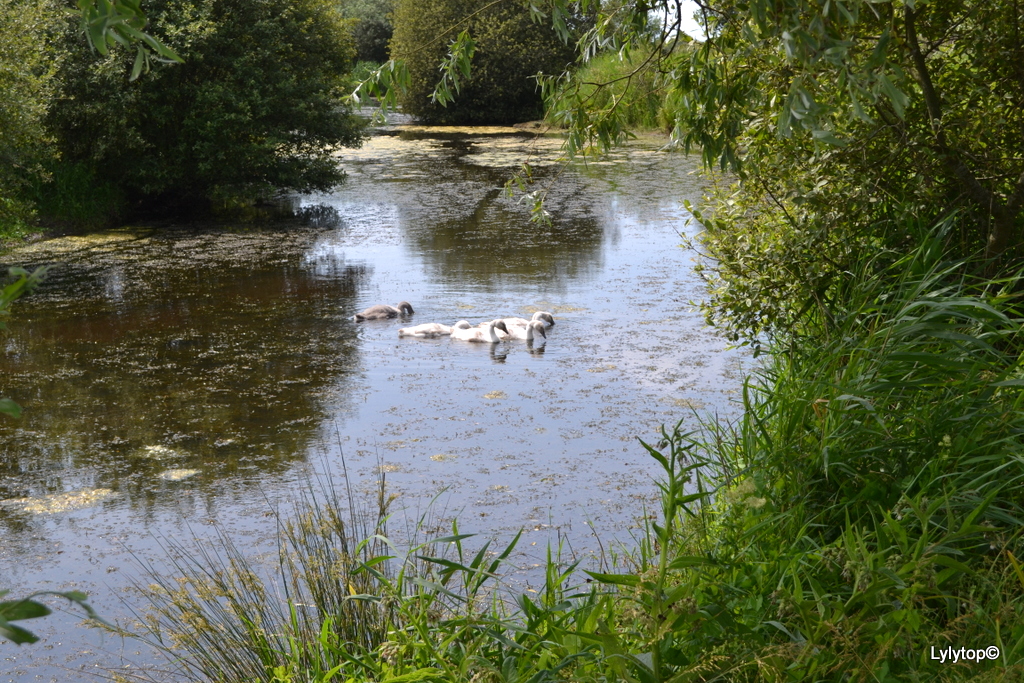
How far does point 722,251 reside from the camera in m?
5.03

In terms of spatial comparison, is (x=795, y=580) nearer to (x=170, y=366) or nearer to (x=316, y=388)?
(x=316, y=388)

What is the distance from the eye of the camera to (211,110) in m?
13.3

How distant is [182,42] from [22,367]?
6.72 m

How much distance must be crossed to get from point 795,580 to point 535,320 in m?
5.49

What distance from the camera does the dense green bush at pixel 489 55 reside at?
1054 inches

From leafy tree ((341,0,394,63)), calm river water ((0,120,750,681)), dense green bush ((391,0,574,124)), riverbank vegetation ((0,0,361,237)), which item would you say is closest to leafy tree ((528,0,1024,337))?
calm river water ((0,120,750,681))

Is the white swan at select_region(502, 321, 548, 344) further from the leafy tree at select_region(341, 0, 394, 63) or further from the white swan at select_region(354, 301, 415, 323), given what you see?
the leafy tree at select_region(341, 0, 394, 63)

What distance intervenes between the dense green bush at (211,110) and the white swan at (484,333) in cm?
675

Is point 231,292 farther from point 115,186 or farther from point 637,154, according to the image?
point 637,154

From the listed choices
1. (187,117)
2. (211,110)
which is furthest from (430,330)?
(187,117)

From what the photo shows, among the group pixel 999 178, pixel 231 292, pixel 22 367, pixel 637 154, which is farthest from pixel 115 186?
pixel 999 178

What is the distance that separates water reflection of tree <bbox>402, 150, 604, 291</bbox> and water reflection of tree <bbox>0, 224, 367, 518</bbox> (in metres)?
1.18

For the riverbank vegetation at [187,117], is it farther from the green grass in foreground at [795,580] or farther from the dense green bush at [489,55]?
the dense green bush at [489,55]

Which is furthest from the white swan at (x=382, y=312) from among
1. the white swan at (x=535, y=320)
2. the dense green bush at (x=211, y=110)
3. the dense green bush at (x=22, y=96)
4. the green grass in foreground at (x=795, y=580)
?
the dense green bush at (x=211, y=110)
